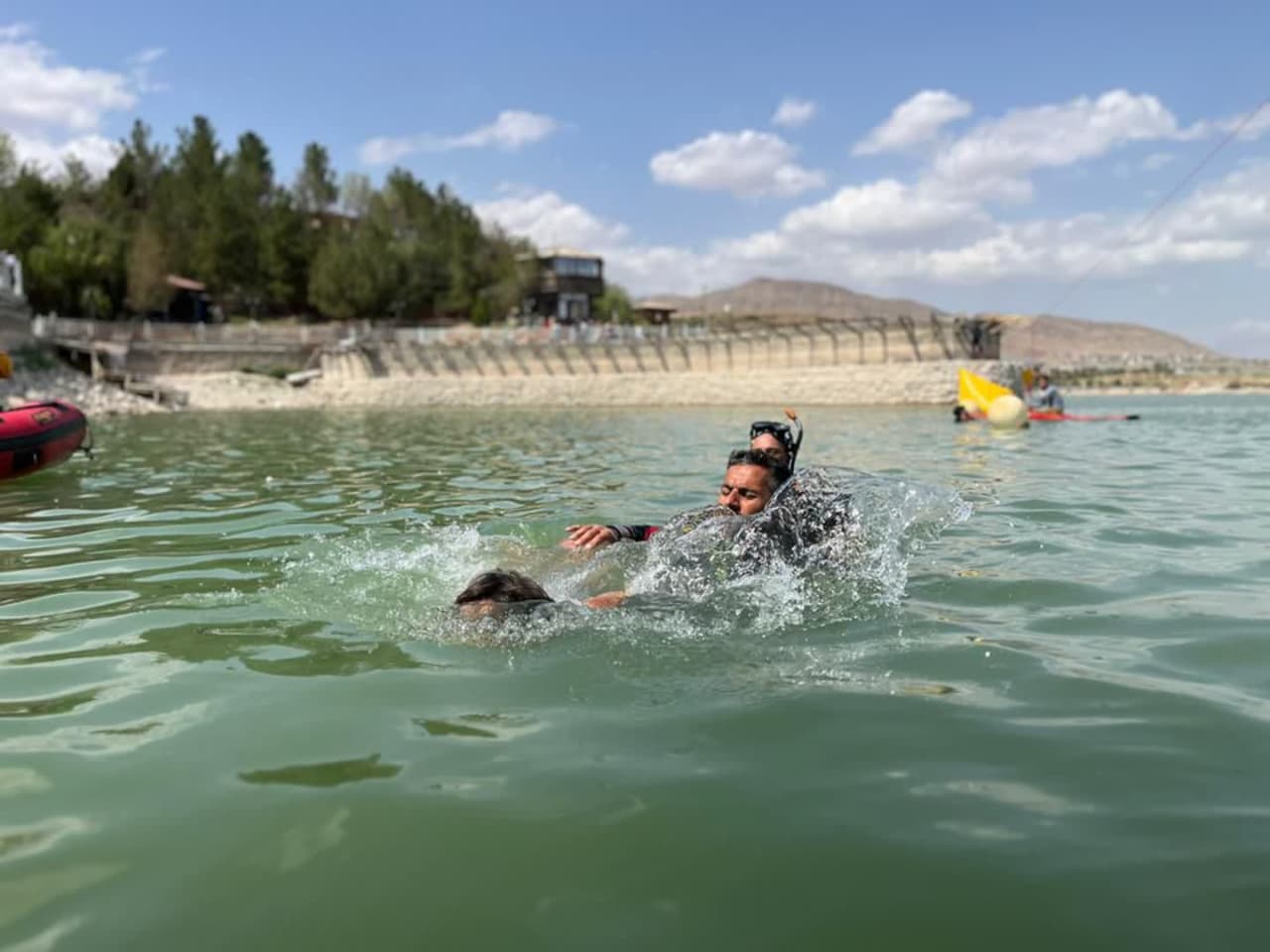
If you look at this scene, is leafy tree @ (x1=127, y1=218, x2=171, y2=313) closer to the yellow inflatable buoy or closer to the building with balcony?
the building with balcony

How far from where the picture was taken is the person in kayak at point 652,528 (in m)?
6.37

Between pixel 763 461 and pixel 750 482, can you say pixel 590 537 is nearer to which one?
pixel 750 482

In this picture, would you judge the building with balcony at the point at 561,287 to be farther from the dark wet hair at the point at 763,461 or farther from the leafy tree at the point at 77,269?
the dark wet hair at the point at 763,461

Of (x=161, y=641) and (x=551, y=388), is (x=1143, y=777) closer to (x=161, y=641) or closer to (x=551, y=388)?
(x=161, y=641)

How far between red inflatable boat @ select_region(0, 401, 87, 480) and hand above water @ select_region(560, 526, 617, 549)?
9.62 metres

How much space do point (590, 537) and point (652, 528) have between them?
0.80 m

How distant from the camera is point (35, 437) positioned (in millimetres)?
12508

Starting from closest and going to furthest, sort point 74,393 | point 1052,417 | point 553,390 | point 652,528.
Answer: point 652,528 < point 1052,417 < point 74,393 < point 553,390

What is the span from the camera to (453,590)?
596cm

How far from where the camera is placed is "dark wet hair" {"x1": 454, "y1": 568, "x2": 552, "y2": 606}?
478cm

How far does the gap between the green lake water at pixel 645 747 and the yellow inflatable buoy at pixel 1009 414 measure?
14.5 meters

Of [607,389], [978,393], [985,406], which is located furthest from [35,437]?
[607,389]

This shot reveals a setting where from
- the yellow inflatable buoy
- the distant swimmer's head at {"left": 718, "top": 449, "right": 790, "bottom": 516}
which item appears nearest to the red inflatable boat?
the distant swimmer's head at {"left": 718, "top": 449, "right": 790, "bottom": 516}

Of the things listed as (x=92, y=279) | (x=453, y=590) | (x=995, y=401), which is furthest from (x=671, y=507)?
(x=92, y=279)
